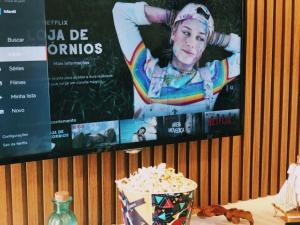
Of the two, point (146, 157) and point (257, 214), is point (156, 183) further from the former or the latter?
point (257, 214)

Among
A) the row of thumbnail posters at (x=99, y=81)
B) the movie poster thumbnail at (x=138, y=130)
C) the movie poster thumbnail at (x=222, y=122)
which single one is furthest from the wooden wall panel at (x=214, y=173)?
the movie poster thumbnail at (x=138, y=130)

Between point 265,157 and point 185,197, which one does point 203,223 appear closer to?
point 185,197

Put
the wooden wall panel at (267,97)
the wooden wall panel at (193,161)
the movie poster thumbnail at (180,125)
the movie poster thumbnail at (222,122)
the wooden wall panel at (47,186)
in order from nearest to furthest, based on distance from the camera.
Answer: the wooden wall panel at (47,186) → the movie poster thumbnail at (180,125) → the movie poster thumbnail at (222,122) → the wooden wall panel at (193,161) → the wooden wall panel at (267,97)

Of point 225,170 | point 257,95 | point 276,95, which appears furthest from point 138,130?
point 276,95

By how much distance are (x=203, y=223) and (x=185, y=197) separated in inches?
16.1

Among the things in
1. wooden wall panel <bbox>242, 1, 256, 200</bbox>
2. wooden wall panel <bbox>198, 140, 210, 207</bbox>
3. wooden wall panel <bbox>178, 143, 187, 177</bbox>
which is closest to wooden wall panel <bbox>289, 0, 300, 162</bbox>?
wooden wall panel <bbox>242, 1, 256, 200</bbox>

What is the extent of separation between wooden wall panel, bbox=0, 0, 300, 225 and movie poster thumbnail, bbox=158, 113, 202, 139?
0.13 meters

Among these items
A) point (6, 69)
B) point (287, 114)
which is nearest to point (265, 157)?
point (287, 114)

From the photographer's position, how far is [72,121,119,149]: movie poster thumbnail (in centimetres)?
184

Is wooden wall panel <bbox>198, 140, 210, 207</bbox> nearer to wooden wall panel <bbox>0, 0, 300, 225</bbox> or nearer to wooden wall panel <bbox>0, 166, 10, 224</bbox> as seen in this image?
wooden wall panel <bbox>0, 0, 300, 225</bbox>

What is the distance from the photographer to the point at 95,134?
1874 millimetres

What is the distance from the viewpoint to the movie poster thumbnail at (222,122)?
2.13 m

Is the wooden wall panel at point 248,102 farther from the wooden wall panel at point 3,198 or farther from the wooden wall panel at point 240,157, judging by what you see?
the wooden wall panel at point 3,198

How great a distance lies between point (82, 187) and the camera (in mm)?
1994
